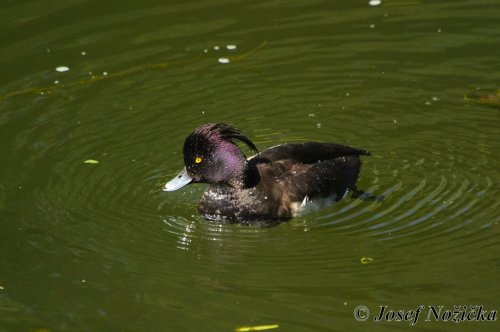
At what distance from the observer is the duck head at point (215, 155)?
352 inches

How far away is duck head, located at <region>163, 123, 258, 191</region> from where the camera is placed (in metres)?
8.94

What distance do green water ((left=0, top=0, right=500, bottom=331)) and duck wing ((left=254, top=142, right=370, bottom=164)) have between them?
406 millimetres

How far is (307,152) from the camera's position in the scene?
930 cm

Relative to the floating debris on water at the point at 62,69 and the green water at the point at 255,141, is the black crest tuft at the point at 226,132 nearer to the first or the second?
the green water at the point at 255,141

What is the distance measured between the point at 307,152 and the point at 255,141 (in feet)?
3.98

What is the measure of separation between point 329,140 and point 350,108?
0.71 m

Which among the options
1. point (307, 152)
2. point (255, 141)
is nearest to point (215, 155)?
point (307, 152)

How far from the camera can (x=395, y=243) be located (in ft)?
26.8

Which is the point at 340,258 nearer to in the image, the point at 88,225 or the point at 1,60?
the point at 88,225

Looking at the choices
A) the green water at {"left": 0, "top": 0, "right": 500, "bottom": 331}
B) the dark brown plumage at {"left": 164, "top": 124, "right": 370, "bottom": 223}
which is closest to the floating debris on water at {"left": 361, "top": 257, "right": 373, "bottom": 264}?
the green water at {"left": 0, "top": 0, "right": 500, "bottom": 331}

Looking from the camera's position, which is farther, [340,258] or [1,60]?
[1,60]

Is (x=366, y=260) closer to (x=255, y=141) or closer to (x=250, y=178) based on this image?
(x=250, y=178)

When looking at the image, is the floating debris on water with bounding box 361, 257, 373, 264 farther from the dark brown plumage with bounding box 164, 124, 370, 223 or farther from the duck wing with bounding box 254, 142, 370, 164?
the duck wing with bounding box 254, 142, 370, 164

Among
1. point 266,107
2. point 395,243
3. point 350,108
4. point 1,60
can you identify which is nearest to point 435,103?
point 350,108
